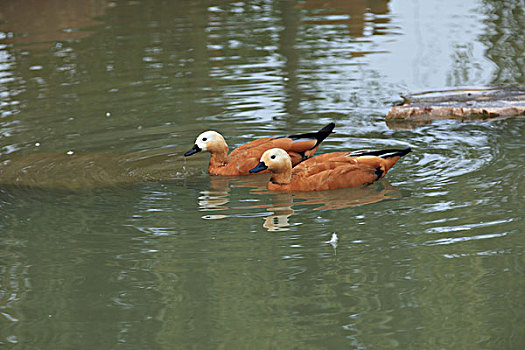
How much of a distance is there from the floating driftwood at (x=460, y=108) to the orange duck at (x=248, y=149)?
1.75 metres

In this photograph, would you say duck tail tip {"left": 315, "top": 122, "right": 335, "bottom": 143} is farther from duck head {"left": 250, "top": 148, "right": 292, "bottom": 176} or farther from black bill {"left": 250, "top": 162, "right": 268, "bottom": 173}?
black bill {"left": 250, "top": 162, "right": 268, "bottom": 173}

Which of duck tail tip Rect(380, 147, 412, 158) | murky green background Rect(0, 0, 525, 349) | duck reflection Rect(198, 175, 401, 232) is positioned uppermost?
duck tail tip Rect(380, 147, 412, 158)

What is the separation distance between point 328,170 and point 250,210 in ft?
3.17

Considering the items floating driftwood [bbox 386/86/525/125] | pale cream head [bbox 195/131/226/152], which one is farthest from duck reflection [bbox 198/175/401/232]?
floating driftwood [bbox 386/86/525/125]

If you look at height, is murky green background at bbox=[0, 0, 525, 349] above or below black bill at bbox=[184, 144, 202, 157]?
below

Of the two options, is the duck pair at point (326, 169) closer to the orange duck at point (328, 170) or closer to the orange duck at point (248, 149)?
the orange duck at point (328, 170)

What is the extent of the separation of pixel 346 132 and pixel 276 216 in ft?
8.72

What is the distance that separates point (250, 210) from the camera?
6.93 meters

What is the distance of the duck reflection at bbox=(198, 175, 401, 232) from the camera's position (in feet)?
22.2

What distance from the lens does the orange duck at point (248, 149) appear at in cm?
820

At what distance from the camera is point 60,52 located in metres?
14.8

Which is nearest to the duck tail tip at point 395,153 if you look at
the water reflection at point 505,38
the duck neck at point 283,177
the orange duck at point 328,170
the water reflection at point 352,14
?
the orange duck at point 328,170

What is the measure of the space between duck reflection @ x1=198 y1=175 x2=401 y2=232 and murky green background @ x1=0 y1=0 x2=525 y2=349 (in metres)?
0.03

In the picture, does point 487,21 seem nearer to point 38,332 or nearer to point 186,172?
point 186,172
